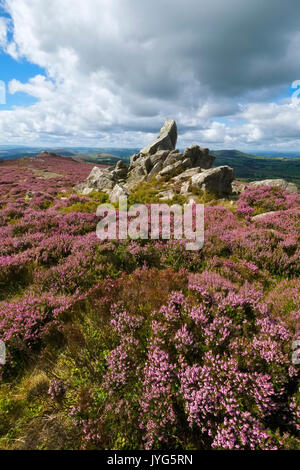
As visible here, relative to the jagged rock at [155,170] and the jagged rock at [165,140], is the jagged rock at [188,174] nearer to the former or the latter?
the jagged rock at [155,170]

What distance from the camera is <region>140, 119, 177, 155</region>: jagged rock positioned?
27.2 meters

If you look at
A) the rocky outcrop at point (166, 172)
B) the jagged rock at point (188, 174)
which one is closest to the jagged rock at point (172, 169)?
the rocky outcrop at point (166, 172)

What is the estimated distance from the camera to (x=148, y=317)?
12.0ft

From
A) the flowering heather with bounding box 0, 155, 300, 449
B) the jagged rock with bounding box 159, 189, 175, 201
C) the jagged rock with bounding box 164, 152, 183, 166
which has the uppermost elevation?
the jagged rock with bounding box 164, 152, 183, 166

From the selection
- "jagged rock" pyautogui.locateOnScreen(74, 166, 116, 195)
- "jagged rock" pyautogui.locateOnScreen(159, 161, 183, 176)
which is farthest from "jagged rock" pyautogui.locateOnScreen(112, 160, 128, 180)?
"jagged rock" pyautogui.locateOnScreen(159, 161, 183, 176)

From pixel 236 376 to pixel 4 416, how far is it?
11.2 ft

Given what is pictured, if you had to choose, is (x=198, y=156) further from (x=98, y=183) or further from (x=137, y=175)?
(x=98, y=183)

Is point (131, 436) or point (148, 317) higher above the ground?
point (148, 317)

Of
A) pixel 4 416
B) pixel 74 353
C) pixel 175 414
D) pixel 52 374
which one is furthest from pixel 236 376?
pixel 4 416

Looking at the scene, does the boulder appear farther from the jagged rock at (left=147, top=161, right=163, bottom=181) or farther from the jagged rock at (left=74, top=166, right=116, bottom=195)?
the jagged rock at (left=74, top=166, right=116, bottom=195)

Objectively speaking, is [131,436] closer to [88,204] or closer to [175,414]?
[175,414]

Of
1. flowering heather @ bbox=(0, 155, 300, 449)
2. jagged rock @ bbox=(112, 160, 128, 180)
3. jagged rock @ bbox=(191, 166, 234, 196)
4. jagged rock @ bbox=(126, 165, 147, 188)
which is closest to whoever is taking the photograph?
flowering heather @ bbox=(0, 155, 300, 449)

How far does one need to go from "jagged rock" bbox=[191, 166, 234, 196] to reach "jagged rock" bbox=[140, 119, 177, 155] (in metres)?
14.7

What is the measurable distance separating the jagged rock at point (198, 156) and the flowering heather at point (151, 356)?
18796mm
